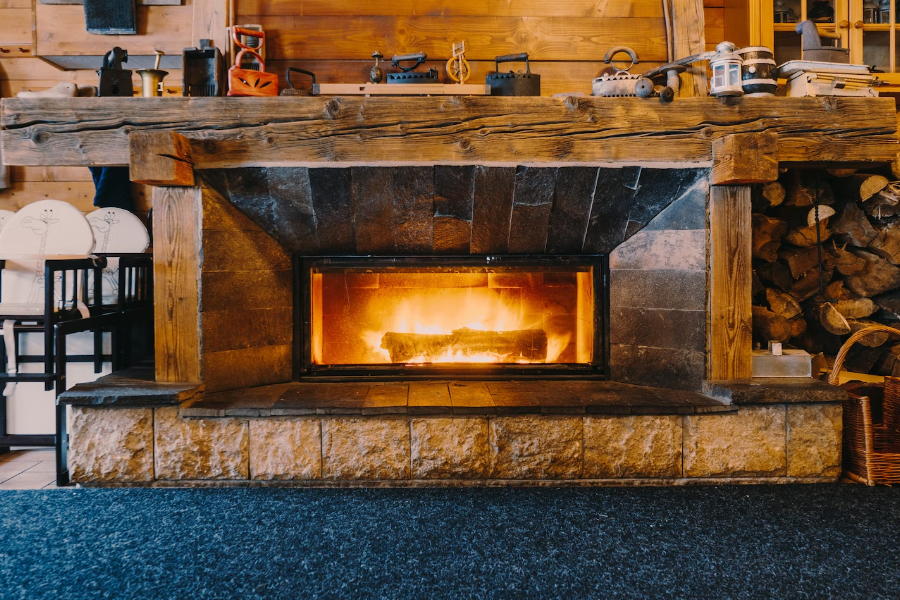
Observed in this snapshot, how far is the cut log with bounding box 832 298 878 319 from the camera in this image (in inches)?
91.7

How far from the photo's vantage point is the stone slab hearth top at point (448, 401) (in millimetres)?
1813

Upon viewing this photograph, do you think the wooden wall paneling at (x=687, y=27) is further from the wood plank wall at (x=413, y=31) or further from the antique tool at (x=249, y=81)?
the antique tool at (x=249, y=81)

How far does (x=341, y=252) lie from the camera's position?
2.20m

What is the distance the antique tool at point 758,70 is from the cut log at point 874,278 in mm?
1058

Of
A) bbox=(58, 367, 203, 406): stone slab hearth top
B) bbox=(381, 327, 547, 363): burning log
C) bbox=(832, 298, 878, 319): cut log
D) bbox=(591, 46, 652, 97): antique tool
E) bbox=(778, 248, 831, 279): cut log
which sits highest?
bbox=(591, 46, 652, 97): antique tool

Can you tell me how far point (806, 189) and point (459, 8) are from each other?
1.78 m

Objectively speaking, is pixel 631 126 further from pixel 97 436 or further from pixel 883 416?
pixel 97 436

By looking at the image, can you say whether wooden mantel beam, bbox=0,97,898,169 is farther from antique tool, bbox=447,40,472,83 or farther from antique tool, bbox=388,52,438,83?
antique tool, bbox=447,40,472,83

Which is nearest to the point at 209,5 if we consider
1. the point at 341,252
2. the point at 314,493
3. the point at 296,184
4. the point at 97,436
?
the point at 296,184

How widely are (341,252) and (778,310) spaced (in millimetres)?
2022

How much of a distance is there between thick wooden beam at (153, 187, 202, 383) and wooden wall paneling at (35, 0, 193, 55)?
86 cm

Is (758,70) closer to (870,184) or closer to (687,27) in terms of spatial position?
(687,27)

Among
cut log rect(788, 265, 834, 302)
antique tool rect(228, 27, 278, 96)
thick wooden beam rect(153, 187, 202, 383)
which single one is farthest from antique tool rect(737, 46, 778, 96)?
thick wooden beam rect(153, 187, 202, 383)

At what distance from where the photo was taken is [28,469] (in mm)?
2127
